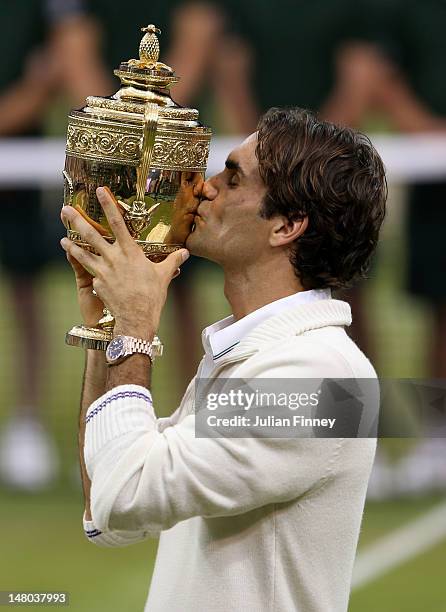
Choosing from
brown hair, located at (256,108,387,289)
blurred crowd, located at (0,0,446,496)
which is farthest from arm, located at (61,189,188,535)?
blurred crowd, located at (0,0,446,496)

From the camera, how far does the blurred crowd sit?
7262 millimetres

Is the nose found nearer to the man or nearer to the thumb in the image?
the man

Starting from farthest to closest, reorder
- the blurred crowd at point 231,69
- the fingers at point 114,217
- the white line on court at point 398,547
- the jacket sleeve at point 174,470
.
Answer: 1. the blurred crowd at point 231,69
2. the white line on court at point 398,547
3. the fingers at point 114,217
4. the jacket sleeve at point 174,470

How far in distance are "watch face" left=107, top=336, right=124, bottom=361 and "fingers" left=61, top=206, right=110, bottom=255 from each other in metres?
0.20

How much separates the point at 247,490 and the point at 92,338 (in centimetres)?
63

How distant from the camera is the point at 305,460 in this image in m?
2.45

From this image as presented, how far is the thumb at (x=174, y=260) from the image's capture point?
2697mm

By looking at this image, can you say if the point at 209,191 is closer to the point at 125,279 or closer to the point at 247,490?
the point at 125,279

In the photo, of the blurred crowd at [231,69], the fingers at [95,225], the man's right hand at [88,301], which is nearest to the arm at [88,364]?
the man's right hand at [88,301]

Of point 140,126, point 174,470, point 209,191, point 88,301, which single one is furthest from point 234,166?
point 174,470

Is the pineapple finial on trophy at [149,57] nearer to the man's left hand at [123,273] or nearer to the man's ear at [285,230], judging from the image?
the man's left hand at [123,273]

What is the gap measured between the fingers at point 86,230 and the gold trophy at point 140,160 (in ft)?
→ 0.12

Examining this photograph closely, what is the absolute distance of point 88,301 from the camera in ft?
9.65

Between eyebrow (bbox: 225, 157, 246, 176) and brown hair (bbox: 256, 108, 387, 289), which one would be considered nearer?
brown hair (bbox: 256, 108, 387, 289)
